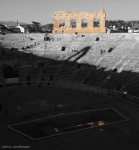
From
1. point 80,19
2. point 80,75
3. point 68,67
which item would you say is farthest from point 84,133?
point 80,19

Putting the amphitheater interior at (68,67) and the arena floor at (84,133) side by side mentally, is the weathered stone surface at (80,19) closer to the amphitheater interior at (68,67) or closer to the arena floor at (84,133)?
the amphitheater interior at (68,67)

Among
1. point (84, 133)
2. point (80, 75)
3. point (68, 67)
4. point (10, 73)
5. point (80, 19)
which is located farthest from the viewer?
point (80, 19)

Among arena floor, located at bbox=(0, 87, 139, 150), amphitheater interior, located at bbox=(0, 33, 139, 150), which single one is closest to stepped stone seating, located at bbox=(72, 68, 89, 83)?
amphitheater interior, located at bbox=(0, 33, 139, 150)

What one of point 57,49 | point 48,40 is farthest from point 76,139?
point 48,40

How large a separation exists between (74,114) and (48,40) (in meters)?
30.3

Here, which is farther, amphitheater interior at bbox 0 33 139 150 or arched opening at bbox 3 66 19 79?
arched opening at bbox 3 66 19 79

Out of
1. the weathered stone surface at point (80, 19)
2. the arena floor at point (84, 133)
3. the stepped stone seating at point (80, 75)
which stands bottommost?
the arena floor at point (84, 133)

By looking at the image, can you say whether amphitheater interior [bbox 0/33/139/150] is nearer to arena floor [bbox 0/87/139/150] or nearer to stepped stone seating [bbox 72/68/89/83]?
stepped stone seating [bbox 72/68/89/83]

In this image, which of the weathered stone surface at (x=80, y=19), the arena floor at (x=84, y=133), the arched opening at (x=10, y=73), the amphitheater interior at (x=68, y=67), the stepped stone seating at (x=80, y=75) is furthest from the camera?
the weathered stone surface at (x=80, y=19)

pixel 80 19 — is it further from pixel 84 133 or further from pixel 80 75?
pixel 84 133

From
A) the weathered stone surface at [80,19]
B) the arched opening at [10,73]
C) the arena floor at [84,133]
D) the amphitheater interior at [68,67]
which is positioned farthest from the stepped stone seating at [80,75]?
the weathered stone surface at [80,19]

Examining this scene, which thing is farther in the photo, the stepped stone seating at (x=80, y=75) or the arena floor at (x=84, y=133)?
the stepped stone seating at (x=80, y=75)

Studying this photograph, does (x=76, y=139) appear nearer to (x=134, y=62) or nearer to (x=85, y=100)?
(x=85, y=100)

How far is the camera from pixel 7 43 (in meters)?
55.4
